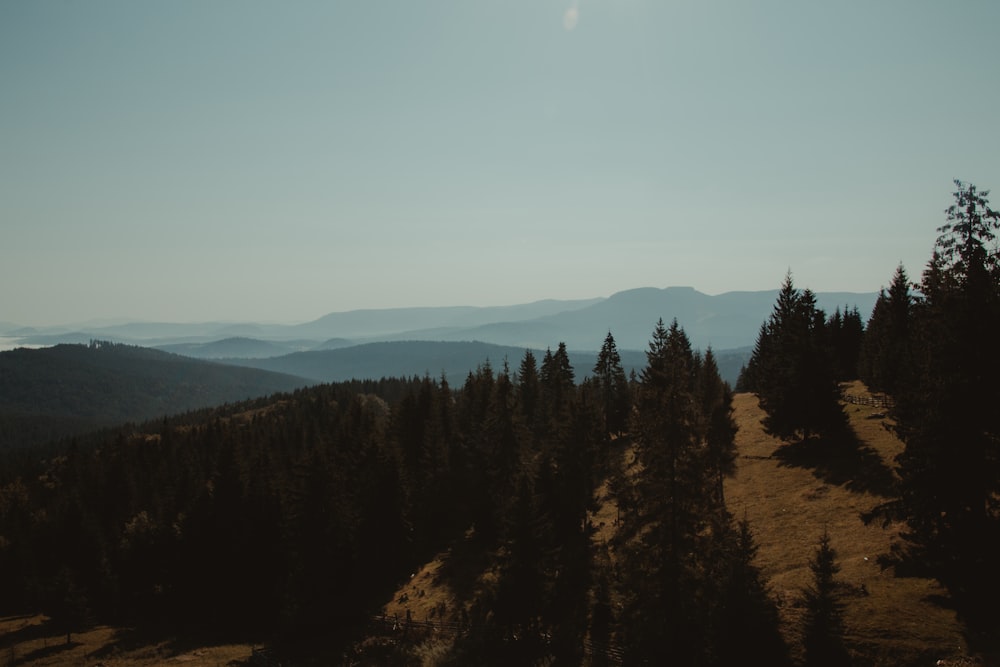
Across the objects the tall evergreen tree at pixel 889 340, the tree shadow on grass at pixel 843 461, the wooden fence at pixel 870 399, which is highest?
the tall evergreen tree at pixel 889 340

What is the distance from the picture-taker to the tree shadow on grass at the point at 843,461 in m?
37.9

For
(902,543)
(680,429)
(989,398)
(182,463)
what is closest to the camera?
(989,398)

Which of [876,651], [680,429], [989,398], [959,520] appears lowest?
[876,651]

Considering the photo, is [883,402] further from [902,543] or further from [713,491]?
[713,491]

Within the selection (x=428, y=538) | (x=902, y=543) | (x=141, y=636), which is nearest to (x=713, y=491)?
(x=902, y=543)

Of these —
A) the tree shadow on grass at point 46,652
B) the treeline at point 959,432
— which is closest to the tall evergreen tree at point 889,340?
the treeline at point 959,432

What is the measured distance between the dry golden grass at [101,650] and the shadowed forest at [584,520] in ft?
8.20

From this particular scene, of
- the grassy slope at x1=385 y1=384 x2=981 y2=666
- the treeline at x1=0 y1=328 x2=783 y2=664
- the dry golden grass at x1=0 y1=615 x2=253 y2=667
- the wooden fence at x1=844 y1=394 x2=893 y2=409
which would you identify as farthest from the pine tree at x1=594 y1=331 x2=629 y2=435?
the dry golden grass at x1=0 y1=615 x2=253 y2=667

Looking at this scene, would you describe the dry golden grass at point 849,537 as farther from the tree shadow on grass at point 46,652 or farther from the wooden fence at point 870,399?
the tree shadow on grass at point 46,652

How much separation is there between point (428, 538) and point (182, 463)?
67408 mm

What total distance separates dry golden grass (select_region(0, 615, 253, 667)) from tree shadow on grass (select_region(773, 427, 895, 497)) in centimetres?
4452

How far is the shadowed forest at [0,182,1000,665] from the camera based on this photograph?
21609mm

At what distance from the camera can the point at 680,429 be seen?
23719 millimetres

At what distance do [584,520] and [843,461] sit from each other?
66.8 feet
